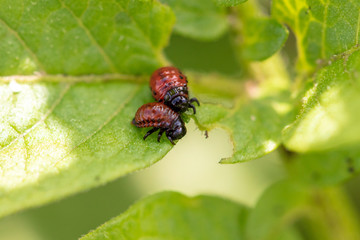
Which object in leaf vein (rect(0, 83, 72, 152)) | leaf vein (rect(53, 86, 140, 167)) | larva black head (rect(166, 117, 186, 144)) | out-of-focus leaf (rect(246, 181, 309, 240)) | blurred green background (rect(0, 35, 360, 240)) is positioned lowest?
blurred green background (rect(0, 35, 360, 240))

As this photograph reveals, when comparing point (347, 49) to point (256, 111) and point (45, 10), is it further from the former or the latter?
point (45, 10)

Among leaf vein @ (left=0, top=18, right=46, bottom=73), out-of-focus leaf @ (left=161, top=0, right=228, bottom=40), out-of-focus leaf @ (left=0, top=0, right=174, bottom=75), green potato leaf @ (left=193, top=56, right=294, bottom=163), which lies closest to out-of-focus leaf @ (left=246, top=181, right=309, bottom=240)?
green potato leaf @ (left=193, top=56, right=294, bottom=163)

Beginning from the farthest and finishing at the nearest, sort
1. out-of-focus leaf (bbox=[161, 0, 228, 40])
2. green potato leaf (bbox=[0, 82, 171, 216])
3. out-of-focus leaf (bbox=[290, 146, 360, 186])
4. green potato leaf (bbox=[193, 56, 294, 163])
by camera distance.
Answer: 1. out-of-focus leaf (bbox=[161, 0, 228, 40])
2. out-of-focus leaf (bbox=[290, 146, 360, 186])
3. green potato leaf (bbox=[193, 56, 294, 163])
4. green potato leaf (bbox=[0, 82, 171, 216])

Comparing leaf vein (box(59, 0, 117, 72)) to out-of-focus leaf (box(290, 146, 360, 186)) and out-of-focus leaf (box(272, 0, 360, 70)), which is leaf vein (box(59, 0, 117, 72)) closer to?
out-of-focus leaf (box(272, 0, 360, 70))

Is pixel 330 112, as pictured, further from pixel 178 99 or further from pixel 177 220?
pixel 177 220

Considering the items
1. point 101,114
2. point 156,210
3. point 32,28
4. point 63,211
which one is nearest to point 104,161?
point 101,114
